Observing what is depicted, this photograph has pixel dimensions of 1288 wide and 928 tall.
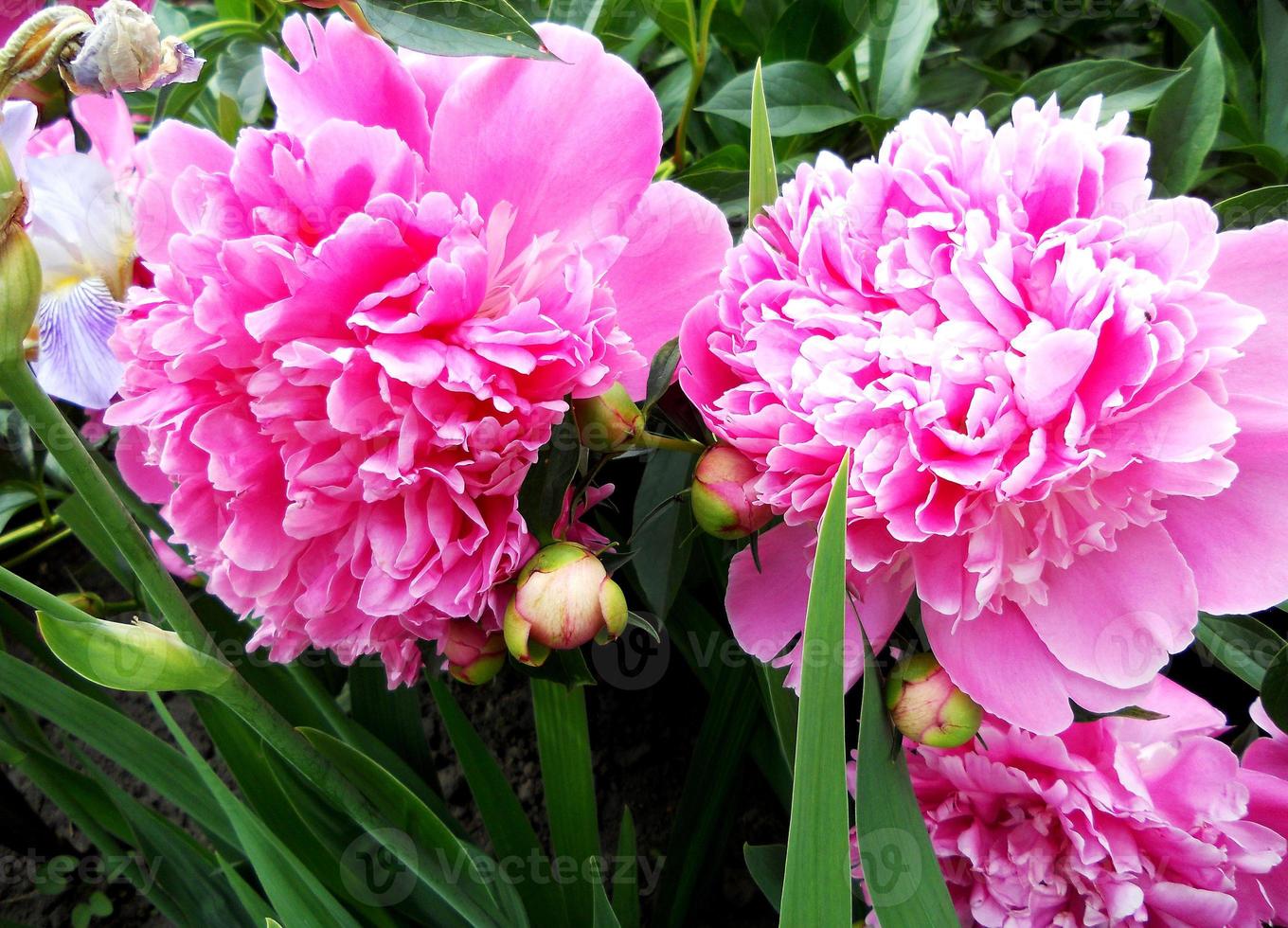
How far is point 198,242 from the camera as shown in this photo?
0.36 m

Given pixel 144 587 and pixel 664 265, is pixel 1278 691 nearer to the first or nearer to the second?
pixel 664 265

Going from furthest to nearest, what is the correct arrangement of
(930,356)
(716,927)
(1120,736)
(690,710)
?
(690,710), (716,927), (1120,736), (930,356)

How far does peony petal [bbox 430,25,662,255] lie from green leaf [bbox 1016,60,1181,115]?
1.15 feet

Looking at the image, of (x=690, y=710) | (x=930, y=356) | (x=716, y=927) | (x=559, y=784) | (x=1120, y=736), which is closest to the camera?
(x=930, y=356)

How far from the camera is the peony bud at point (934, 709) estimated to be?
370 mm

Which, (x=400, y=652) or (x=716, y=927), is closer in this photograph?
(x=400, y=652)

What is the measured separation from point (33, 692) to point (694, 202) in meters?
0.45

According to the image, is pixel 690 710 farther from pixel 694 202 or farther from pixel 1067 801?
pixel 694 202

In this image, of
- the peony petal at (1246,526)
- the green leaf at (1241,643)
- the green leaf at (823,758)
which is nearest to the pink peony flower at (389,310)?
the green leaf at (823,758)

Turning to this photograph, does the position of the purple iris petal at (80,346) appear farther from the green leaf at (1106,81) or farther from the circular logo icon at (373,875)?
the green leaf at (1106,81)

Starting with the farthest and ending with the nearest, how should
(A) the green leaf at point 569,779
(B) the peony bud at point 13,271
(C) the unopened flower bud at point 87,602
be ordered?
(C) the unopened flower bud at point 87,602 < (A) the green leaf at point 569,779 < (B) the peony bud at point 13,271

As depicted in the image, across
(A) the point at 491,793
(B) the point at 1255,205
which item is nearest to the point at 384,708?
(A) the point at 491,793

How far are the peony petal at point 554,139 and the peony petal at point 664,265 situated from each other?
1 centimetres

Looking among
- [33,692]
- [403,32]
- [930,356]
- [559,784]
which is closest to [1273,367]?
[930,356]
